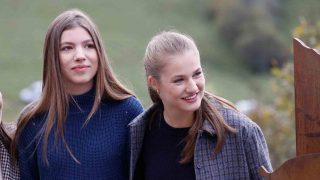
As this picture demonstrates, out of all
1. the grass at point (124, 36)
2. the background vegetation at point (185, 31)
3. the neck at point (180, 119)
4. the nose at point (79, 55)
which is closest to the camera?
the neck at point (180, 119)

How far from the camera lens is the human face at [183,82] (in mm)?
2682

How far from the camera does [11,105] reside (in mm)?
25781

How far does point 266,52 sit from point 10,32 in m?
12.2

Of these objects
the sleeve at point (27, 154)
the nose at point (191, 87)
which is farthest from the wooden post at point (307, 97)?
the sleeve at point (27, 154)

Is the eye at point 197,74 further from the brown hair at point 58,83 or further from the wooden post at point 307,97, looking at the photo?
the brown hair at point 58,83

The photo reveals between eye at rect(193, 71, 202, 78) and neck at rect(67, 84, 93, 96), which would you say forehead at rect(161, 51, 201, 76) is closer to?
eye at rect(193, 71, 202, 78)

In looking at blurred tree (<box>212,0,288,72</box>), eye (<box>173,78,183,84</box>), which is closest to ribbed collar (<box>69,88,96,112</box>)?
eye (<box>173,78,183,84</box>)

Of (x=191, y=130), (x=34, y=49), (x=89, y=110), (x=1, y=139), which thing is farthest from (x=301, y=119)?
(x=34, y=49)

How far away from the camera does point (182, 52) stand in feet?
9.10

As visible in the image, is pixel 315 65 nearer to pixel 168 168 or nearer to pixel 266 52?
pixel 168 168

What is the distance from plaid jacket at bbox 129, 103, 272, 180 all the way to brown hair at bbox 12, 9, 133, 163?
64cm

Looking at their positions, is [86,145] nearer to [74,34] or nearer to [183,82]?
[74,34]

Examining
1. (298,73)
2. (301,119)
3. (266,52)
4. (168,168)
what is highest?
(266,52)

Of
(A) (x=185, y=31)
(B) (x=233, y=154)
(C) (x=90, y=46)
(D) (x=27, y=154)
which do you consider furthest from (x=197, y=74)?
(A) (x=185, y=31)
